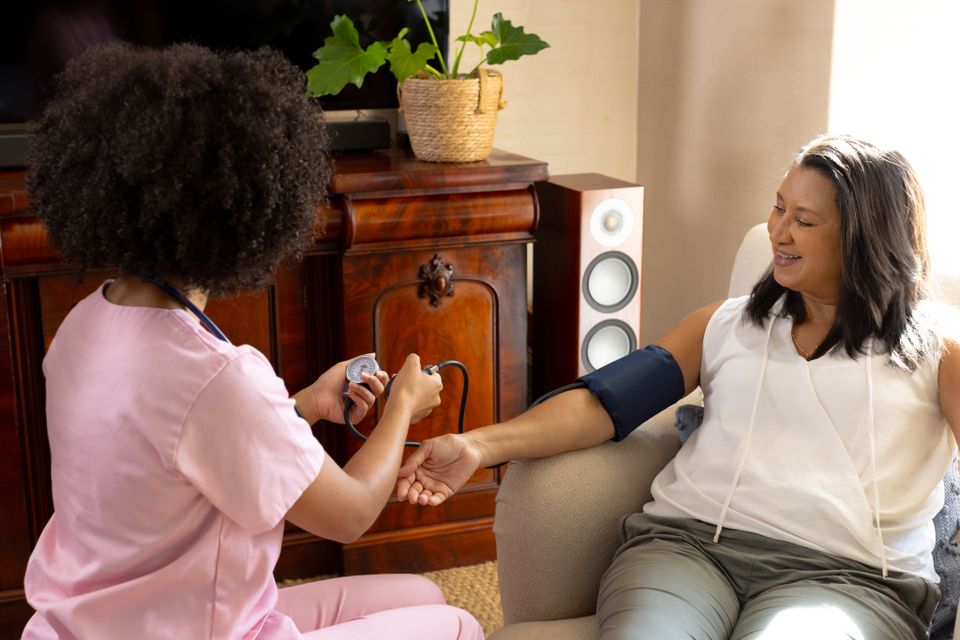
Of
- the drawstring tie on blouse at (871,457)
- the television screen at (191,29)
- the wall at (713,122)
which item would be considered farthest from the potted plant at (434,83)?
the drawstring tie on blouse at (871,457)

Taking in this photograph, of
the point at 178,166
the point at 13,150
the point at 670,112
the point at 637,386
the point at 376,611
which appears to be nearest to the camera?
the point at 178,166

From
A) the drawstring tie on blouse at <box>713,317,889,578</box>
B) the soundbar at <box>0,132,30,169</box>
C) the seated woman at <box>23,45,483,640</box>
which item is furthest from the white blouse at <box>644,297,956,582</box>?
the soundbar at <box>0,132,30,169</box>

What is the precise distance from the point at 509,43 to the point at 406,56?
0.79ft

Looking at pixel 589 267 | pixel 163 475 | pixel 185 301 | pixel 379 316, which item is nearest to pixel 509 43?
pixel 589 267

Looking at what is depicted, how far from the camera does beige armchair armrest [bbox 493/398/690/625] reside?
1.72 meters

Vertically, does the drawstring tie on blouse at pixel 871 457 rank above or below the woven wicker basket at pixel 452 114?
below

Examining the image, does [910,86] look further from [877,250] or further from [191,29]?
[191,29]

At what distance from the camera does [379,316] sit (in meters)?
2.52

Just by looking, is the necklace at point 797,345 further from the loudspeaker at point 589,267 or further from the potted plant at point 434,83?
the potted plant at point 434,83

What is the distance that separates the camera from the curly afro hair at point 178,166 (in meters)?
1.11

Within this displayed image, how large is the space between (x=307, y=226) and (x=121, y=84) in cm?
25

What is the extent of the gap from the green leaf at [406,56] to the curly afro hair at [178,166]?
1270 millimetres

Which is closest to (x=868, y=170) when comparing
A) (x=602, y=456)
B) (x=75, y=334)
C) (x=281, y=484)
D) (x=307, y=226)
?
(x=602, y=456)

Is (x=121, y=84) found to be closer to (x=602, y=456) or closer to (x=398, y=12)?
(x=602, y=456)
